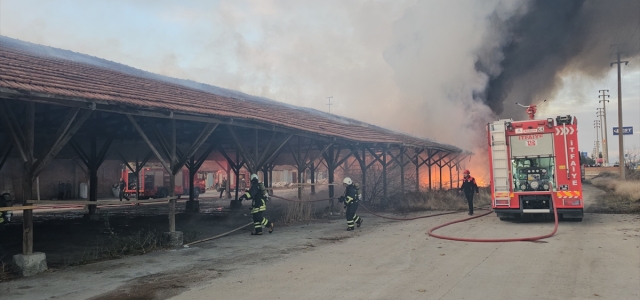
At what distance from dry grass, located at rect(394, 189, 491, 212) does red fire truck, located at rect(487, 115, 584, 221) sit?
4881 millimetres

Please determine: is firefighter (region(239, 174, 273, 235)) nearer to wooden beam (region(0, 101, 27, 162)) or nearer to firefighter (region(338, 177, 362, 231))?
firefighter (region(338, 177, 362, 231))

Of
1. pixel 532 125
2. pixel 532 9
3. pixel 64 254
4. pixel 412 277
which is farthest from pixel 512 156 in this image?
pixel 532 9

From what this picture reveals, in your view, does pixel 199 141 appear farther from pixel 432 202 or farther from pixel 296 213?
pixel 432 202

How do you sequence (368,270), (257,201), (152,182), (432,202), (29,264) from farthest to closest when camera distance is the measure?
(152,182)
(432,202)
(257,201)
(29,264)
(368,270)

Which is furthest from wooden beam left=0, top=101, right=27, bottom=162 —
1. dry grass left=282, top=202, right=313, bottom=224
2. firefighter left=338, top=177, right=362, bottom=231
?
dry grass left=282, top=202, right=313, bottom=224

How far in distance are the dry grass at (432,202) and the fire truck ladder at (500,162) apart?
4.82 metres

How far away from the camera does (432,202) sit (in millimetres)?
17469

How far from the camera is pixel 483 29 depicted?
77.9ft

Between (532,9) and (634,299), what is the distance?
23289 mm

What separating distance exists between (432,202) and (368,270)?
11.7 metres

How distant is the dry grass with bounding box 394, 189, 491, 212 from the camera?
17.0m

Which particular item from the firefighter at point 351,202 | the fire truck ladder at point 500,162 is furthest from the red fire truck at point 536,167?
the firefighter at point 351,202

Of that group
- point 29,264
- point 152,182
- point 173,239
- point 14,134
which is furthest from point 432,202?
point 152,182

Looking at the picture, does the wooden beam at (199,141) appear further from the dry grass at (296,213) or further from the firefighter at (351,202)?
the dry grass at (296,213)
